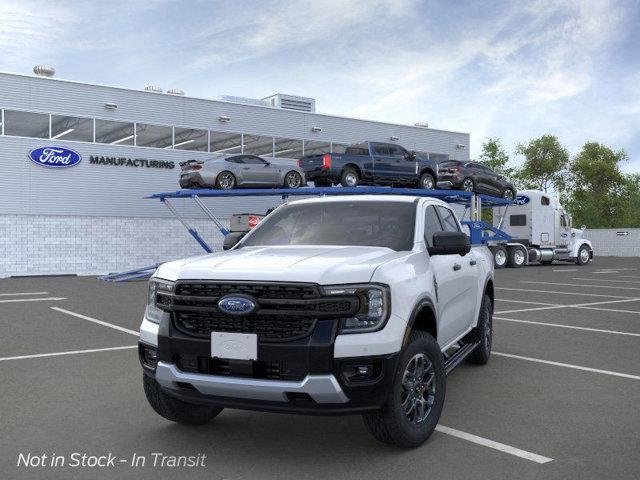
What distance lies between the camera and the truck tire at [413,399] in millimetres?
4195

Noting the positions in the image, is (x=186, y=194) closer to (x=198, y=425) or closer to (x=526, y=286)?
(x=526, y=286)

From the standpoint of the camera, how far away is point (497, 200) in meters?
29.2

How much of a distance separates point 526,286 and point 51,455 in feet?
53.0

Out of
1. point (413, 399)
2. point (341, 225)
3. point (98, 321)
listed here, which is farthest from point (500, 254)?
point (413, 399)

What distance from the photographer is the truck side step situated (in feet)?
17.9

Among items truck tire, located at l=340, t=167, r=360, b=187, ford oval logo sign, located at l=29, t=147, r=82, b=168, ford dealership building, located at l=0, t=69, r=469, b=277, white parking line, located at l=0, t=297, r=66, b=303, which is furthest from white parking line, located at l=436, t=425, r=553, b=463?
ford oval logo sign, located at l=29, t=147, r=82, b=168

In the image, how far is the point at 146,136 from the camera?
94.9 feet

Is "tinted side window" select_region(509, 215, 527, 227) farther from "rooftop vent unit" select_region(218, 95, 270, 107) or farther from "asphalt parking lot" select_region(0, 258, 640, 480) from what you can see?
"asphalt parking lot" select_region(0, 258, 640, 480)

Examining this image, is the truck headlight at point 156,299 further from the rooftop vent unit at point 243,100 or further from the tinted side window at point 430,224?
the rooftop vent unit at point 243,100

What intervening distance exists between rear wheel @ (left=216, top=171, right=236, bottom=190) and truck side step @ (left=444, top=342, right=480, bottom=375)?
1809 cm

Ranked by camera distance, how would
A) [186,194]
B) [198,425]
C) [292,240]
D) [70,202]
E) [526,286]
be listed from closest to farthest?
[198,425]
[292,240]
[526,286]
[186,194]
[70,202]

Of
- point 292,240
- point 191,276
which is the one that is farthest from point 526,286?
point 191,276

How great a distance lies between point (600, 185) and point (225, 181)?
191 ft

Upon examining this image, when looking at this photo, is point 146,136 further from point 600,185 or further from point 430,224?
point 600,185
